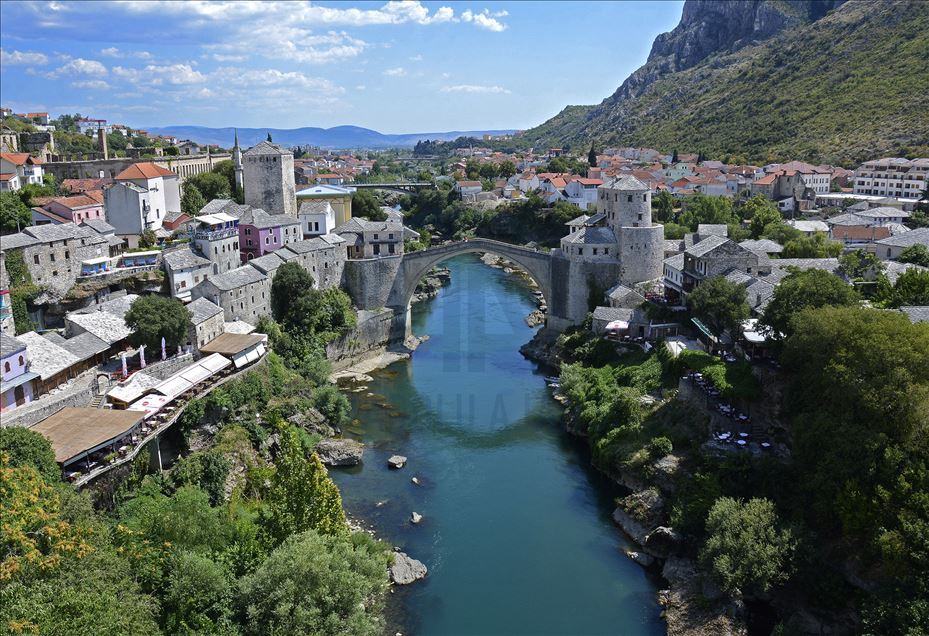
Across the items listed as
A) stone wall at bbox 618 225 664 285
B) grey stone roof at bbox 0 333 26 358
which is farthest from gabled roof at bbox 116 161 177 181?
stone wall at bbox 618 225 664 285

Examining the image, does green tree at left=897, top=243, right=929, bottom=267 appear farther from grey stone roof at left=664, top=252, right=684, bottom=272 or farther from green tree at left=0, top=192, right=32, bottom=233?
green tree at left=0, top=192, right=32, bottom=233

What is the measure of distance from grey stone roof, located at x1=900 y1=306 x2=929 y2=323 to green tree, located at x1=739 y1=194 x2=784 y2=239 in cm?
1660

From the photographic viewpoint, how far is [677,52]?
397 feet

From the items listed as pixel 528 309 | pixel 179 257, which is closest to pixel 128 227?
pixel 179 257

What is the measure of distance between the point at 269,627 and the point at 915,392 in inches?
582

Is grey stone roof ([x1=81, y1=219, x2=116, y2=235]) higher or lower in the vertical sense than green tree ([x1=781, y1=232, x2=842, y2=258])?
higher

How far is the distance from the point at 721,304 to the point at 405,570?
14059 mm

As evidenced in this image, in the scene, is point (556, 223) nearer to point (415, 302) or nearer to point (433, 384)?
point (415, 302)

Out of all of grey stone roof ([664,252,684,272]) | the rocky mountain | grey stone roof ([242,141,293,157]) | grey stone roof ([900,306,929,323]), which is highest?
the rocky mountain

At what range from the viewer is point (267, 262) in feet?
104

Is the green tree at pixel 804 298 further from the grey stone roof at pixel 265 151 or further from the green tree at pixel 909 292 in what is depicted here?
the grey stone roof at pixel 265 151

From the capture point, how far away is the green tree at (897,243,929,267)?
3000cm

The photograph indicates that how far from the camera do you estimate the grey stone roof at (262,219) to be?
34.1 metres

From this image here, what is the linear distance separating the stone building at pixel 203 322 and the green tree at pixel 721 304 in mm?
17684
